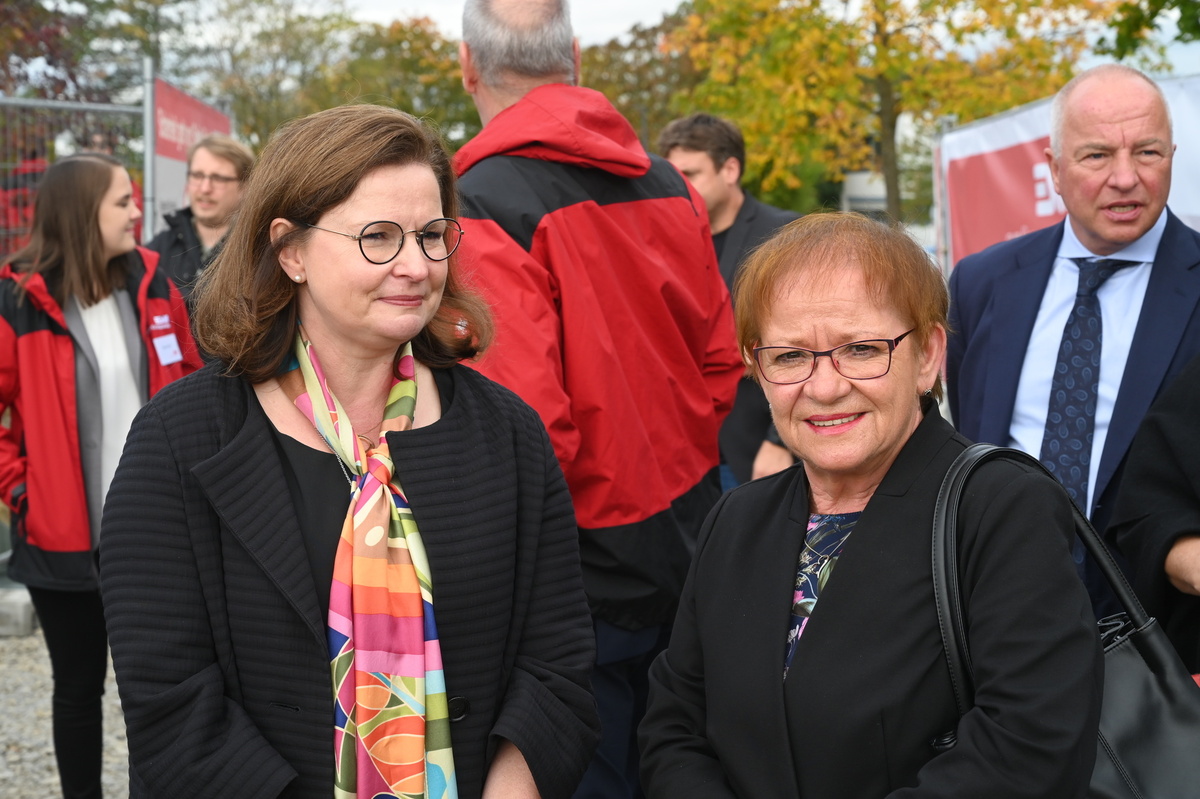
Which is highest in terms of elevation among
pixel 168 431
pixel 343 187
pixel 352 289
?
pixel 343 187

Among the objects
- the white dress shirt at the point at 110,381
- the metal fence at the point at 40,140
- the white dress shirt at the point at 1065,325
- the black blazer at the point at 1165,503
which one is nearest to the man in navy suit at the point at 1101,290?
the white dress shirt at the point at 1065,325

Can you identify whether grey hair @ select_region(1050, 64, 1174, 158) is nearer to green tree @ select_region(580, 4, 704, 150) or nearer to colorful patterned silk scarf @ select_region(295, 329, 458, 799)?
colorful patterned silk scarf @ select_region(295, 329, 458, 799)

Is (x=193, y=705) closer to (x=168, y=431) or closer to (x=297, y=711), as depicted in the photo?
(x=297, y=711)

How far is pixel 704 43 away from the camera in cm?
1848

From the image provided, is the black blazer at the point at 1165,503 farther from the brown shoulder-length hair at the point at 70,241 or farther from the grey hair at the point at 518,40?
the brown shoulder-length hair at the point at 70,241

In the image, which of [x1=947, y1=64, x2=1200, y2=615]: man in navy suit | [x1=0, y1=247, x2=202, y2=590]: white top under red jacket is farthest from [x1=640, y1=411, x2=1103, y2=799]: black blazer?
[x1=0, y1=247, x2=202, y2=590]: white top under red jacket

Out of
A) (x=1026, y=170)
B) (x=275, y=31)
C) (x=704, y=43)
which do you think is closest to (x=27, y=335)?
(x=1026, y=170)

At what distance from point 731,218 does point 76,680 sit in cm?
369

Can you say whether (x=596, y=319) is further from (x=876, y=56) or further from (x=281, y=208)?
(x=876, y=56)

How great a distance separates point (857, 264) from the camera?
2.03 meters

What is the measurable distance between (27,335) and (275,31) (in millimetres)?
28667

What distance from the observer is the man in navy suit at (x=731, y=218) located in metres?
5.52

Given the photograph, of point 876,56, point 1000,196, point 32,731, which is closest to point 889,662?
point 32,731

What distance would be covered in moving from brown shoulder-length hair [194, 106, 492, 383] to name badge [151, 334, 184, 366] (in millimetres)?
2229
